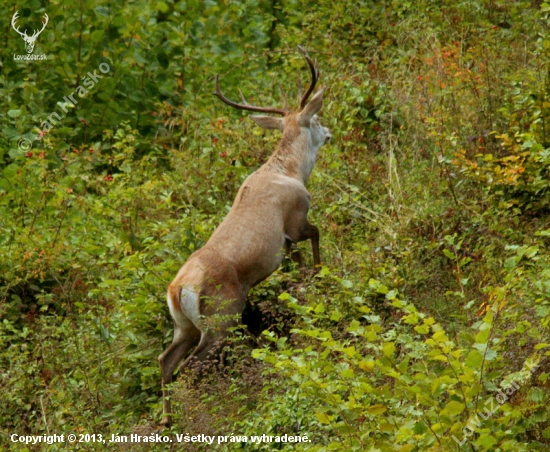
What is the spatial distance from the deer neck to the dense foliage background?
18.1 inches

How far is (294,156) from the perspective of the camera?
30.2 feet

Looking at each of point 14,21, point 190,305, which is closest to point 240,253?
point 190,305

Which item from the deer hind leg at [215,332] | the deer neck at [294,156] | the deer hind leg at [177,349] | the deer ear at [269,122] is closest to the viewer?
the deer hind leg at [215,332]

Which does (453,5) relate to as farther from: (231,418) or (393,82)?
(231,418)

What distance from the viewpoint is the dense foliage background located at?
5.14 m

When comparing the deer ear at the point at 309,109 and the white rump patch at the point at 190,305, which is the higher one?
the deer ear at the point at 309,109

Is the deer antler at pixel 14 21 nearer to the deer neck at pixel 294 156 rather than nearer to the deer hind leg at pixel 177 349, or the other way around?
the deer neck at pixel 294 156

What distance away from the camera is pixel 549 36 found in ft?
30.1

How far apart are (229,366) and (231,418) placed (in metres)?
0.68

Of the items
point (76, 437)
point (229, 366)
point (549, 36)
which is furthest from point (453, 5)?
point (76, 437)

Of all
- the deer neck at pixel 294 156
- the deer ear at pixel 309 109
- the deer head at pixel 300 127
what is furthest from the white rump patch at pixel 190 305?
the deer ear at pixel 309 109

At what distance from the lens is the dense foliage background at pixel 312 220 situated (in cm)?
514

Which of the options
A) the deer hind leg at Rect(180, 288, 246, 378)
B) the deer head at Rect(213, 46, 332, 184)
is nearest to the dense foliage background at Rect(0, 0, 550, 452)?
the deer hind leg at Rect(180, 288, 246, 378)

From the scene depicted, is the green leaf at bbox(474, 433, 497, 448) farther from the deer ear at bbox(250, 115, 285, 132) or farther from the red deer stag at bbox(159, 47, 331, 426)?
the deer ear at bbox(250, 115, 285, 132)
